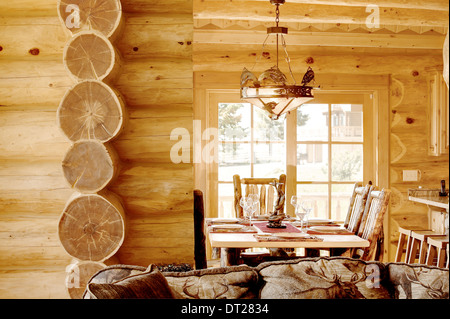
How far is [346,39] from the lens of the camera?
205 inches

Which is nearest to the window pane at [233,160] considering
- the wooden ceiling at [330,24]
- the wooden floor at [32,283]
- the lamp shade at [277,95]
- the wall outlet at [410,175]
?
the wooden ceiling at [330,24]

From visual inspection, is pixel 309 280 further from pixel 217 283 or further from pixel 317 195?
pixel 317 195

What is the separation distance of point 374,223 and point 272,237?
70 centimetres

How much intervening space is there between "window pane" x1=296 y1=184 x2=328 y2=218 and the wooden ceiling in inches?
57.1

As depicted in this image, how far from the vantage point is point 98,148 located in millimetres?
2480

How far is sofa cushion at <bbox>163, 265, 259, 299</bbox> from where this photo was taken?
1772mm

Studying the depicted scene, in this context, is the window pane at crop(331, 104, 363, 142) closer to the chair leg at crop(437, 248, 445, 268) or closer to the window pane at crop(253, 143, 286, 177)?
the window pane at crop(253, 143, 286, 177)

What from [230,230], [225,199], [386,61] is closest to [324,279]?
[230,230]

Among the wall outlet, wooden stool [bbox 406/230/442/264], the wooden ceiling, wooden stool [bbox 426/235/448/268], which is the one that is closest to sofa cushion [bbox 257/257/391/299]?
wooden stool [bbox 426/235/448/268]

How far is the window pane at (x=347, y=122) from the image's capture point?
5484 mm

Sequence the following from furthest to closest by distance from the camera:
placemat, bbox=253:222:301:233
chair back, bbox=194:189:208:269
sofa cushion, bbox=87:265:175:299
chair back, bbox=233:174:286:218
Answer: chair back, bbox=233:174:286:218 < placemat, bbox=253:222:301:233 < chair back, bbox=194:189:208:269 < sofa cushion, bbox=87:265:175:299

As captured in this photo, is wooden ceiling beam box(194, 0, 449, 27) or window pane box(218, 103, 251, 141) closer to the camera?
wooden ceiling beam box(194, 0, 449, 27)

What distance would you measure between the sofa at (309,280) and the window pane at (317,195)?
354 cm

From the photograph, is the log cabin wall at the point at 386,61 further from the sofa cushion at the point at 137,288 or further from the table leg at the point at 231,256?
the sofa cushion at the point at 137,288
